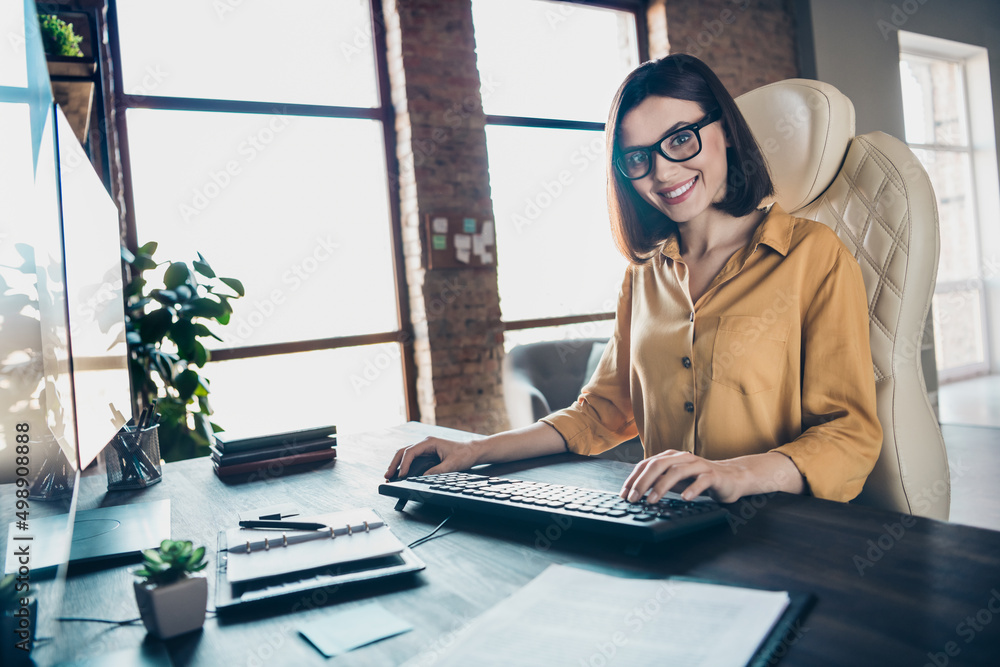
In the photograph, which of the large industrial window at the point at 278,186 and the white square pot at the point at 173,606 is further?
the large industrial window at the point at 278,186

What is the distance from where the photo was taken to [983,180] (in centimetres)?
633

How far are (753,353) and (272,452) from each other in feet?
3.40

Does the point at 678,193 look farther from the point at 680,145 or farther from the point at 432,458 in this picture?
the point at 432,458

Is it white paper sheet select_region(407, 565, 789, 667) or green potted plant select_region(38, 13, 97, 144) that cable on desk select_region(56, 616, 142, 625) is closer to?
white paper sheet select_region(407, 565, 789, 667)

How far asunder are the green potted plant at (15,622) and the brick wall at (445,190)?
336 cm

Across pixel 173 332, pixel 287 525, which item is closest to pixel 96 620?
pixel 287 525

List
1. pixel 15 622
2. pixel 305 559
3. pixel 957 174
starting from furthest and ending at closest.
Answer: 1. pixel 957 174
2. pixel 305 559
3. pixel 15 622

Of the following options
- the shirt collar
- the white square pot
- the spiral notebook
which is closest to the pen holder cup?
the spiral notebook

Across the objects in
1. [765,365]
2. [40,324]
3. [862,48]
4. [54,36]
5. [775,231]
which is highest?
[862,48]

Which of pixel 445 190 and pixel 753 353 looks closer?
pixel 753 353

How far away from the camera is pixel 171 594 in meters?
0.66

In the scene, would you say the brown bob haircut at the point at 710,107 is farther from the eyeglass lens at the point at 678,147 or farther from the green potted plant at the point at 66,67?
the green potted plant at the point at 66,67

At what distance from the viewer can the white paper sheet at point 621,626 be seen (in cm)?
53

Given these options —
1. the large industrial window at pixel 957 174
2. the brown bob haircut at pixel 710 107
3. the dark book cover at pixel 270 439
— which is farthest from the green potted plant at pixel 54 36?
the large industrial window at pixel 957 174
